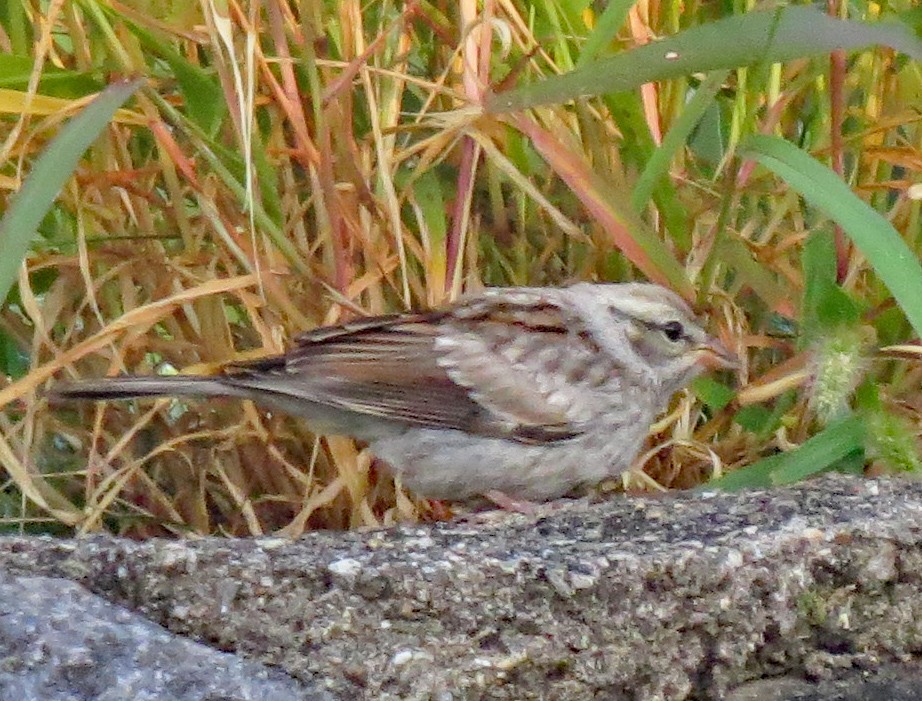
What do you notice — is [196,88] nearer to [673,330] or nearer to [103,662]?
[673,330]

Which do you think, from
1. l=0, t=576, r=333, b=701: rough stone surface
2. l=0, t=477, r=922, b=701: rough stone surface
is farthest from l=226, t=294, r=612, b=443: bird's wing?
l=0, t=576, r=333, b=701: rough stone surface

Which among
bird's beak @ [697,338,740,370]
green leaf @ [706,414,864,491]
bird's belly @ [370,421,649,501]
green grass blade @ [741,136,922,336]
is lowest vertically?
bird's belly @ [370,421,649,501]

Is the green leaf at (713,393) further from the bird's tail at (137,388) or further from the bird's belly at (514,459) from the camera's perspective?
the bird's tail at (137,388)

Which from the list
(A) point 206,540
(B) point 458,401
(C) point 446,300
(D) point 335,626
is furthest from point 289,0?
(D) point 335,626

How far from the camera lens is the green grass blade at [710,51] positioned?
223cm

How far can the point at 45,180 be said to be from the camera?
2082 mm

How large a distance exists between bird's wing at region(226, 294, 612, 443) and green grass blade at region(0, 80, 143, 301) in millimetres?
592

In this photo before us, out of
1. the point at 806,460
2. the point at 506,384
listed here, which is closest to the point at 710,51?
the point at 806,460

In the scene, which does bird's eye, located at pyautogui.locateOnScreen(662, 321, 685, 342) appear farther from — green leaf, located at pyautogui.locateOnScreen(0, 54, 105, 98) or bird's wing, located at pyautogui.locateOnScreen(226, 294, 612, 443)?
green leaf, located at pyautogui.locateOnScreen(0, 54, 105, 98)

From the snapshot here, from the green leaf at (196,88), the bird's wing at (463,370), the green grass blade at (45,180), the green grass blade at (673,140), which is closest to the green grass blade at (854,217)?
the green grass blade at (673,140)

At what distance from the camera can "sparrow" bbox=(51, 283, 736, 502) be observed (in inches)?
104

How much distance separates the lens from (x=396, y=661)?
5.64 ft

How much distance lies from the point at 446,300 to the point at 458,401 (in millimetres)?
220

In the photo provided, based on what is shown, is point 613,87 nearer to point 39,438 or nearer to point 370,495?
point 370,495
